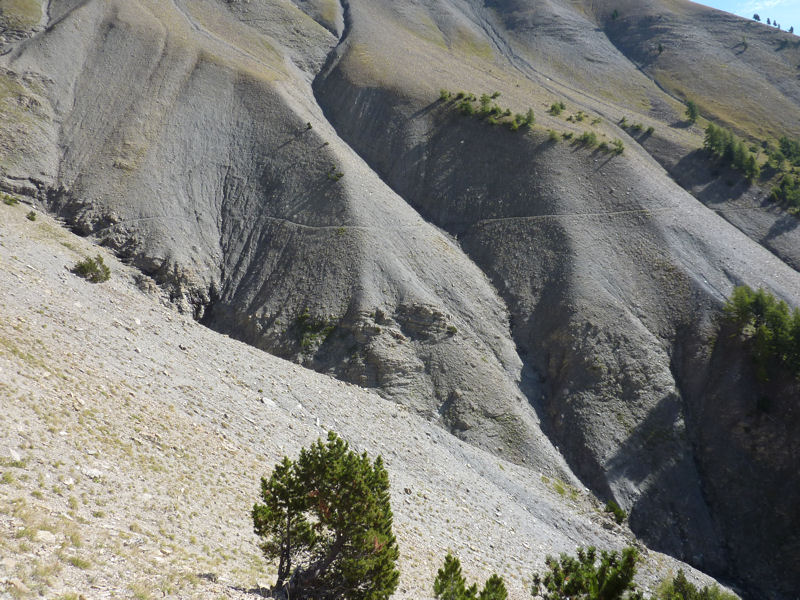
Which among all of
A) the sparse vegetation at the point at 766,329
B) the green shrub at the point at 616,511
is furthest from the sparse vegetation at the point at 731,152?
the green shrub at the point at 616,511

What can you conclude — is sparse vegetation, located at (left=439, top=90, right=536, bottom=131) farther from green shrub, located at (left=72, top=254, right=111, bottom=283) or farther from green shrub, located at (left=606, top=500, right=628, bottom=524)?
green shrub, located at (left=72, top=254, right=111, bottom=283)

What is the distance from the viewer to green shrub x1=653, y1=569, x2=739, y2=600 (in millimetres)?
25741

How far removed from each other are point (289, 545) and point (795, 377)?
3812 centimetres

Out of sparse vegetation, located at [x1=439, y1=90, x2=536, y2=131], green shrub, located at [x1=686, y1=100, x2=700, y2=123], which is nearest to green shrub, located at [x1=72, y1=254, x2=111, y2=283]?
sparse vegetation, located at [x1=439, y1=90, x2=536, y2=131]

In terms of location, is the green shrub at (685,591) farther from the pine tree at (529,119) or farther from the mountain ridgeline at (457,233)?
the pine tree at (529,119)

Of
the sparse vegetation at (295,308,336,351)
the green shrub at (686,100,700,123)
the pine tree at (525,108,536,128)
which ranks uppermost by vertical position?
the green shrub at (686,100,700,123)

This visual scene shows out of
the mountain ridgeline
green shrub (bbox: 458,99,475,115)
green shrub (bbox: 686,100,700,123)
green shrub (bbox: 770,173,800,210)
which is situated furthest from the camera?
green shrub (bbox: 686,100,700,123)

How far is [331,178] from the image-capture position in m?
51.8

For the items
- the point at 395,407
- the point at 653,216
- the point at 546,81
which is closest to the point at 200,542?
the point at 395,407

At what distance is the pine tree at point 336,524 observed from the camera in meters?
11.9

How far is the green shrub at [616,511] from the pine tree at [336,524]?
1029 inches

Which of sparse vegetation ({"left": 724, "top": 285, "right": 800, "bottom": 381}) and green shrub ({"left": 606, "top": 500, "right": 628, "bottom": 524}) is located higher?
sparse vegetation ({"left": 724, "top": 285, "right": 800, "bottom": 381})

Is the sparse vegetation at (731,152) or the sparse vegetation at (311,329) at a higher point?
the sparse vegetation at (731,152)

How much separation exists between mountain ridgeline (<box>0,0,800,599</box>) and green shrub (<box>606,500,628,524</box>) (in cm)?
97
